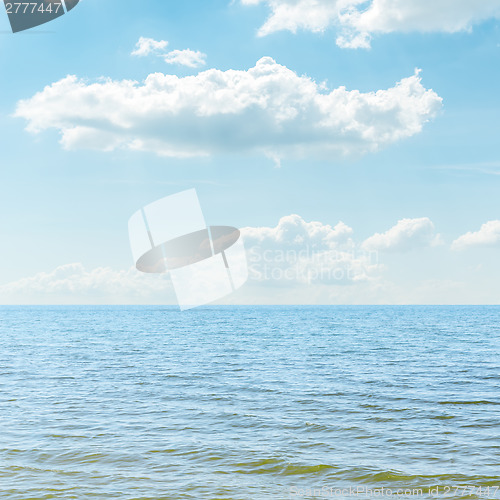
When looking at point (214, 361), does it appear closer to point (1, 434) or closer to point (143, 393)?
point (143, 393)

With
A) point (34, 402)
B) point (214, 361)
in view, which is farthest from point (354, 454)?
point (214, 361)

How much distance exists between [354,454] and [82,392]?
14476 mm

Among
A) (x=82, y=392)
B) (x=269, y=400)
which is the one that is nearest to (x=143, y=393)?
(x=82, y=392)

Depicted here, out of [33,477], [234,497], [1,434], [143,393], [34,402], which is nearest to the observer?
[234,497]

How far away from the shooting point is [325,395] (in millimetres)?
22000

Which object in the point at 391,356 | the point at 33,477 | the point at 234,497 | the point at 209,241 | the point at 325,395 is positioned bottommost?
the point at 391,356

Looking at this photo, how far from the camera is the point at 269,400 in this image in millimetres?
20906

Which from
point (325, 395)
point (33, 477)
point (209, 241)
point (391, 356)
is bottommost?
point (391, 356)

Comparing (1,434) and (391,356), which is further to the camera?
(391,356)

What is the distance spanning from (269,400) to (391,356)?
2048 centimetres

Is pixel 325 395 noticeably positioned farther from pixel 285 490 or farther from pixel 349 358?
pixel 349 358

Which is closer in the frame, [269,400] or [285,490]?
[285,490]

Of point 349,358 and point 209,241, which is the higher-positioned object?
point 209,241

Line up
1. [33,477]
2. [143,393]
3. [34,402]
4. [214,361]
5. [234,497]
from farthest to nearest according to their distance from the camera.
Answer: [214,361] → [143,393] → [34,402] → [33,477] → [234,497]
